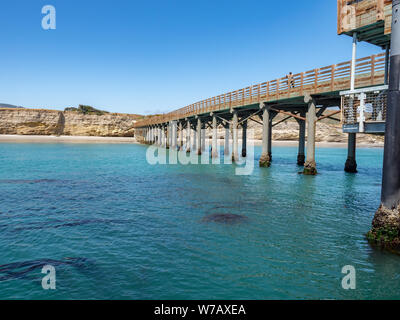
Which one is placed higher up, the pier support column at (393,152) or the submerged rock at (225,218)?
the pier support column at (393,152)

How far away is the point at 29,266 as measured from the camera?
6734 mm

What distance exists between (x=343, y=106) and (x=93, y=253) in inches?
396

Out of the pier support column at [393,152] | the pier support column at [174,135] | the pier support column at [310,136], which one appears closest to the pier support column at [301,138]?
the pier support column at [310,136]

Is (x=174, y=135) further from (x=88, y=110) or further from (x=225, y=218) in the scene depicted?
(x=88, y=110)

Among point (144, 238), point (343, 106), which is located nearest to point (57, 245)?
point (144, 238)

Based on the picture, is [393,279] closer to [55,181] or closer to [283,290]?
[283,290]

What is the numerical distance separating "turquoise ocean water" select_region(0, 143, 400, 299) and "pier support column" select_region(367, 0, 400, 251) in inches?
31.7

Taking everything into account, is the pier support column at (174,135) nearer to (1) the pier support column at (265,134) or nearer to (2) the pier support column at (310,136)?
(1) the pier support column at (265,134)

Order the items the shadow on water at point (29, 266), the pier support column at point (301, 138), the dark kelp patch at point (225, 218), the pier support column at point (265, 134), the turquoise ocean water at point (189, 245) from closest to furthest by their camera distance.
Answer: the turquoise ocean water at point (189, 245) → the shadow on water at point (29, 266) → the dark kelp patch at point (225, 218) → the pier support column at point (265, 134) → the pier support column at point (301, 138)

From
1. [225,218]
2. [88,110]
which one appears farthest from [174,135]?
[88,110]

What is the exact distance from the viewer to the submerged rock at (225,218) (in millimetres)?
10453

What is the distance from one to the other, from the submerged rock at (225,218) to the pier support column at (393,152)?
14.6 feet

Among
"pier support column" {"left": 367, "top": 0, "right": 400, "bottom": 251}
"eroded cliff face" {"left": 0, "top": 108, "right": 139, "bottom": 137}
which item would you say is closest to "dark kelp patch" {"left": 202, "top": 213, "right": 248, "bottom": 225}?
"pier support column" {"left": 367, "top": 0, "right": 400, "bottom": 251}

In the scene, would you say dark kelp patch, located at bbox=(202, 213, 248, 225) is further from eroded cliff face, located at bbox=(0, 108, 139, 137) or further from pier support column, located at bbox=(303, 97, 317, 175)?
eroded cliff face, located at bbox=(0, 108, 139, 137)
